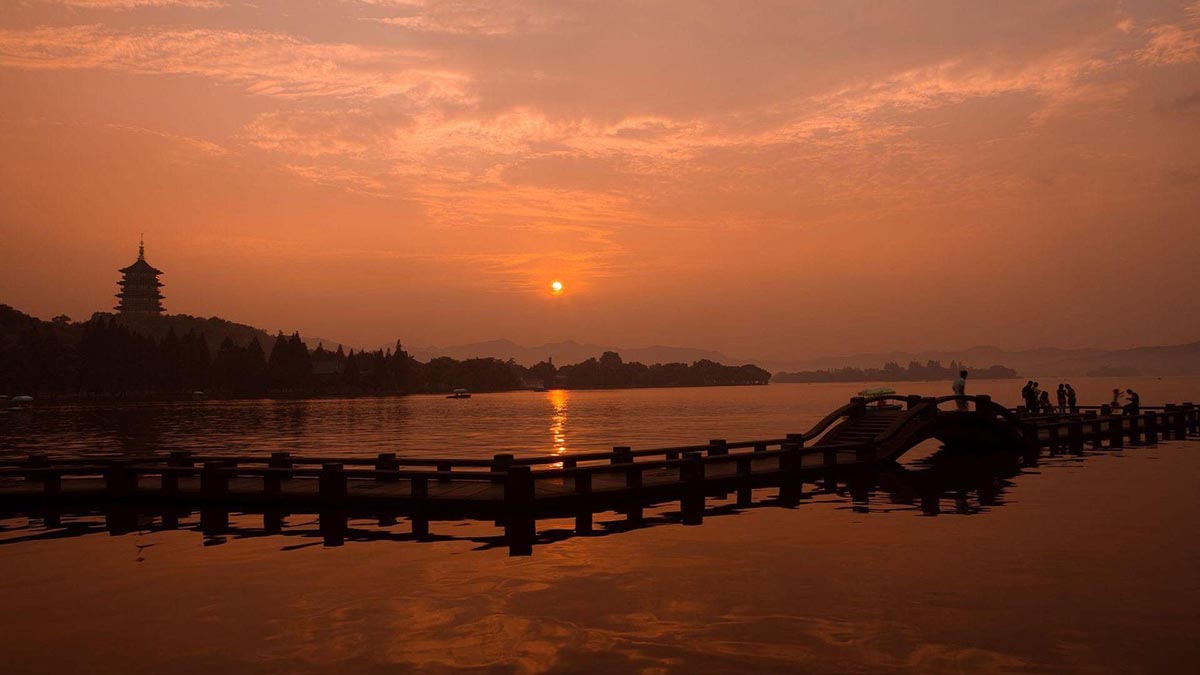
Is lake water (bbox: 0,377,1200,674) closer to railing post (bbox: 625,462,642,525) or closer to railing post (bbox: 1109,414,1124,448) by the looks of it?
railing post (bbox: 625,462,642,525)

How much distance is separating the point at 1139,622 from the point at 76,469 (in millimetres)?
24781

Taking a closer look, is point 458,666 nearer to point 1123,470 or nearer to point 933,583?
point 933,583

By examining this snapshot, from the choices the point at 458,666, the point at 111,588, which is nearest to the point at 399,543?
the point at 111,588

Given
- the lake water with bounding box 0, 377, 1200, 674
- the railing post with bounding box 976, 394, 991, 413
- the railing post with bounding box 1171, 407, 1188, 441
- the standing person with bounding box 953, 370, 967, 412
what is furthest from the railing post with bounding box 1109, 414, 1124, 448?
the lake water with bounding box 0, 377, 1200, 674

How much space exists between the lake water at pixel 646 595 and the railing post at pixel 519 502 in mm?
748

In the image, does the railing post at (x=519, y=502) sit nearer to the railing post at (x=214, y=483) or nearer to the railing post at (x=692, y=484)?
the railing post at (x=692, y=484)

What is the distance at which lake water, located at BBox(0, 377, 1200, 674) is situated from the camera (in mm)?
11867

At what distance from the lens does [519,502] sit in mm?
20266

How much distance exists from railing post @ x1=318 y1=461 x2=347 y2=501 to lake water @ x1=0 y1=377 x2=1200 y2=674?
0.94 metres

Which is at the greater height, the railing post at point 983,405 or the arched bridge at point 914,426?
the railing post at point 983,405

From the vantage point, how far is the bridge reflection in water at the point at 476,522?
2072cm

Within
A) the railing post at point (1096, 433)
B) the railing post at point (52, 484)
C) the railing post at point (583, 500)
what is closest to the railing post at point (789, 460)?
the railing post at point (583, 500)

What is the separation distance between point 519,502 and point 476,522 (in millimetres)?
2559

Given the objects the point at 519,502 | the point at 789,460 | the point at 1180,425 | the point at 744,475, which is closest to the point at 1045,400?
the point at 1180,425
